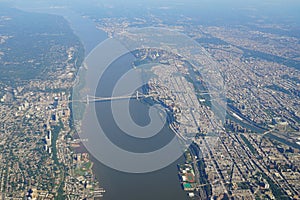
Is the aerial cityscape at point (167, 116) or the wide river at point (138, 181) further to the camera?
the aerial cityscape at point (167, 116)

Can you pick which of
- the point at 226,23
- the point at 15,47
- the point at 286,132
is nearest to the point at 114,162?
the point at 286,132

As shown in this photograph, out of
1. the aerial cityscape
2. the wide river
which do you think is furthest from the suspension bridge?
the wide river

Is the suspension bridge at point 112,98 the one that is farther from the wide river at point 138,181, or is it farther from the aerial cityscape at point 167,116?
the wide river at point 138,181

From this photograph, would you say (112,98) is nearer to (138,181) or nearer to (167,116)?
(167,116)

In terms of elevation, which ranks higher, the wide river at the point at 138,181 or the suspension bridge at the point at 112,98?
the suspension bridge at the point at 112,98

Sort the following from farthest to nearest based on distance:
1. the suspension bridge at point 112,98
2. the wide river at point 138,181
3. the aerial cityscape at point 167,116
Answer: the suspension bridge at point 112,98
the aerial cityscape at point 167,116
the wide river at point 138,181

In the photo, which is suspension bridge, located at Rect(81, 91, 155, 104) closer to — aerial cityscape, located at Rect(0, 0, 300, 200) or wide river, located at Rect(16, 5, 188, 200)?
aerial cityscape, located at Rect(0, 0, 300, 200)

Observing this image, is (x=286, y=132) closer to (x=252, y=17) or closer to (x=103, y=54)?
(x=103, y=54)

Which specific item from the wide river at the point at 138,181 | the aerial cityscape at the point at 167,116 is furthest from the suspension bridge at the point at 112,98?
the wide river at the point at 138,181

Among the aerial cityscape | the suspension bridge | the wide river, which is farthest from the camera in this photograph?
the suspension bridge
